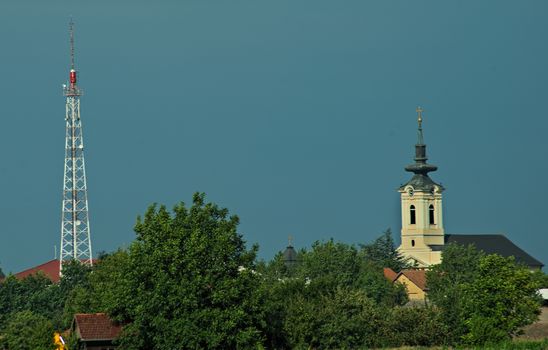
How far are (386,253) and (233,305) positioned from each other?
10763 centimetres

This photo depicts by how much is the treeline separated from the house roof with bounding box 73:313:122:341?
2.19ft

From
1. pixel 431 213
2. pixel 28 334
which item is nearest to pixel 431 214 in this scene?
pixel 431 213

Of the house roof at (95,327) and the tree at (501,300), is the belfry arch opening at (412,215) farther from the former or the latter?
the house roof at (95,327)

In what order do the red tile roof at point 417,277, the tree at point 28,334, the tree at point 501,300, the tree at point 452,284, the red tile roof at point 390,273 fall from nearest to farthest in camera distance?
1. the tree at point 28,334
2. the tree at point 501,300
3. the tree at point 452,284
4. the red tile roof at point 417,277
5. the red tile roof at point 390,273

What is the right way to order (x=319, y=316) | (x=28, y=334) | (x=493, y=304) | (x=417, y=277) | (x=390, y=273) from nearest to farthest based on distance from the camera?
1. (x=319, y=316)
2. (x=28, y=334)
3. (x=493, y=304)
4. (x=417, y=277)
5. (x=390, y=273)

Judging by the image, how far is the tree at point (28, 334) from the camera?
84.2 meters

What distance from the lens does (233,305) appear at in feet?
257

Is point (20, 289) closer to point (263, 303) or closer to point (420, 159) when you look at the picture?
point (263, 303)

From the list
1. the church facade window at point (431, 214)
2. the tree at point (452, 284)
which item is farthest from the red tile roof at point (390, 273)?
the church facade window at point (431, 214)

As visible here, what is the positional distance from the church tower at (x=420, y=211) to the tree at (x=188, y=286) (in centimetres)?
11059

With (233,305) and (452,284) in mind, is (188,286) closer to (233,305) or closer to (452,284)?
(233,305)

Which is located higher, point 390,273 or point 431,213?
point 431,213

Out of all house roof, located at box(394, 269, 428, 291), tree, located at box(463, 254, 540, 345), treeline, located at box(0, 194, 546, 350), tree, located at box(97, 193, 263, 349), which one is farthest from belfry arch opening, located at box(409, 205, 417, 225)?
tree, located at box(97, 193, 263, 349)

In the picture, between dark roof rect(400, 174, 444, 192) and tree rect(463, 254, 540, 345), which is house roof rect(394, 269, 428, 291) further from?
tree rect(463, 254, 540, 345)
